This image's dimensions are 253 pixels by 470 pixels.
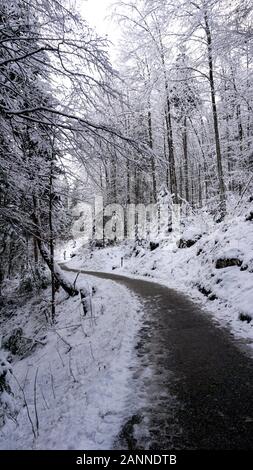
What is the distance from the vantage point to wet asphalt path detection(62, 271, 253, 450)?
305 cm

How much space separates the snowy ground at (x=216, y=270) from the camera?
734 cm

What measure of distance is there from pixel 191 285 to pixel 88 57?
9.12 meters

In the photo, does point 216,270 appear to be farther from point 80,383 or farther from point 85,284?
point 80,383

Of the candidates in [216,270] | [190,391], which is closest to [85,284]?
[216,270]

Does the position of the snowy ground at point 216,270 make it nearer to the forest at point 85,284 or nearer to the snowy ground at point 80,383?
the forest at point 85,284

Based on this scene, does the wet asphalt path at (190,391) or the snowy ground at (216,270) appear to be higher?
the snowy ground at (216,270)

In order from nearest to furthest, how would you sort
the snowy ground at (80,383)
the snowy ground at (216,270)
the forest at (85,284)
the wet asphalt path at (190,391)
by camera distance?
the wet asphalt path at (190,391)
the snowy ground at (80,383)
the forest at (85,284)
the snowy ground at (216,270)

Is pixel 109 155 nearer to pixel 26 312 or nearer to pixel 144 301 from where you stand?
pixel 144 301

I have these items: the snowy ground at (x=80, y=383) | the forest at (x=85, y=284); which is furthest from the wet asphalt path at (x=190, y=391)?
the snowy ground at (x=80, y=383)

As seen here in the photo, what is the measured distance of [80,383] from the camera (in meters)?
4.73

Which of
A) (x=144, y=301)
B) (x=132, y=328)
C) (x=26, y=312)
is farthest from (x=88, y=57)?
(x=26, y=312)

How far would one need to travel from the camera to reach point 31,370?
274 inches

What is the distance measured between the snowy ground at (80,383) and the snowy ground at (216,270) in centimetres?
224

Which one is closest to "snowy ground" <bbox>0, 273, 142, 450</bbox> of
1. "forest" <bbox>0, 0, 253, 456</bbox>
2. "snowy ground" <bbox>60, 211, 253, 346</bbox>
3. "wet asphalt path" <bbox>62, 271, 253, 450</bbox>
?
"forest" <bbox>0, 0, 253, 456</bbox>
